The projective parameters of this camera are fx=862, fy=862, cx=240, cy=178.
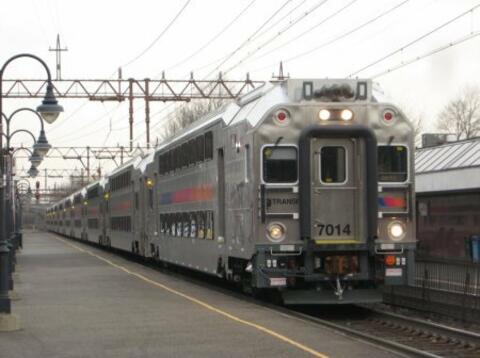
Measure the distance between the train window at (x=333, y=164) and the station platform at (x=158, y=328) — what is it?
2461mm

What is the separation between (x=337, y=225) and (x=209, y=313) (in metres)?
2.60

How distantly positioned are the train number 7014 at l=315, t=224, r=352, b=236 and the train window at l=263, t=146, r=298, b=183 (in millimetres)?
927

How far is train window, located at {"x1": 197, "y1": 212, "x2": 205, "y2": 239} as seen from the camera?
62.4ft

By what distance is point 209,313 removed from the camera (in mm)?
14391

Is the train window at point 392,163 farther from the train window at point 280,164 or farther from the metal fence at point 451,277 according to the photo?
the metal fence at point 451,277

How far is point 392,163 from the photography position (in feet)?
48.1

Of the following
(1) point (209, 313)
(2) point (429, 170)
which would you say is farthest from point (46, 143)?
(1) point (209, 313)

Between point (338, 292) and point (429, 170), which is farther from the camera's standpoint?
point (429, 170)

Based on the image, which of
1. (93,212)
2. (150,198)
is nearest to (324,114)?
(150,198)

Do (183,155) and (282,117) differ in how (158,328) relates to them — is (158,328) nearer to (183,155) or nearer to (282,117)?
(282,117)

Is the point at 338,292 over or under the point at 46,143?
under

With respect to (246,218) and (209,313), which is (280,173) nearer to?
(246,218)

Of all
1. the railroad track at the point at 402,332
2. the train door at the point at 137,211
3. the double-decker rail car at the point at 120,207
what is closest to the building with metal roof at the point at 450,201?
the train door at the point at 137,211

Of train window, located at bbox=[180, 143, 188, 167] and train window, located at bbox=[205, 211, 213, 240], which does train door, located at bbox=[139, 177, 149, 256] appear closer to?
train window, located at bbox=[180, 143, 188, 167]
